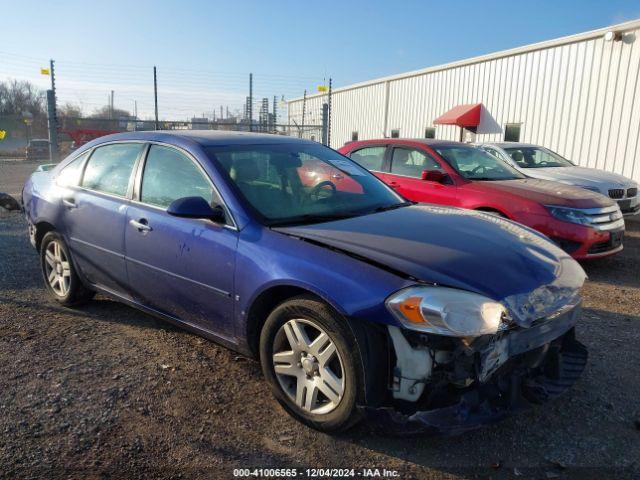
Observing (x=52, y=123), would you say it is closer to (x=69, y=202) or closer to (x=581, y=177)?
(x=69, y=202)

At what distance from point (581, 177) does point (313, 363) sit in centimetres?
780

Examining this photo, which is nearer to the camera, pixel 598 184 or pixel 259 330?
pixel 259 330

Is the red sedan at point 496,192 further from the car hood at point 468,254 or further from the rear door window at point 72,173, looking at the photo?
the rear door window at point 72,173

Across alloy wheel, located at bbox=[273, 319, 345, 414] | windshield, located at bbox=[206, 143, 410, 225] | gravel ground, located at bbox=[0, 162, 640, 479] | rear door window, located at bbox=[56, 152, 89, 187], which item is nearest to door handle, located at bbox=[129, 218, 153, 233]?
windshield, located at bbox=[206, 143, 410, 225]

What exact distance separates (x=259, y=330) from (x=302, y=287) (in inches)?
21.4

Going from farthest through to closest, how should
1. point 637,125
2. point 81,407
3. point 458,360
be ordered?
point 637,125 < point 81,407 < point 458,360

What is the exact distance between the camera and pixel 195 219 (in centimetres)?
328

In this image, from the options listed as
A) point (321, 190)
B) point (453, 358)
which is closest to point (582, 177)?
point (321, 190)

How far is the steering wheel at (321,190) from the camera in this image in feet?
11.6

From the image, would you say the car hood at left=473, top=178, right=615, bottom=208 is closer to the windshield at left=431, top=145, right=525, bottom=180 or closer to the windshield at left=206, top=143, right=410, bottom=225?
the windshield at left=431, top=145, right=525, bottom=180

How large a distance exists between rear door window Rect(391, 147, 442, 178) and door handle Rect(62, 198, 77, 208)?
14.2 ft

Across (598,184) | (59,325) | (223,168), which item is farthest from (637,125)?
(59,325)

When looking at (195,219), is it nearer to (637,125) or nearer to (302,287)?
(302,287)

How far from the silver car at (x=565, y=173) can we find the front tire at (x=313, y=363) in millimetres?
6667
